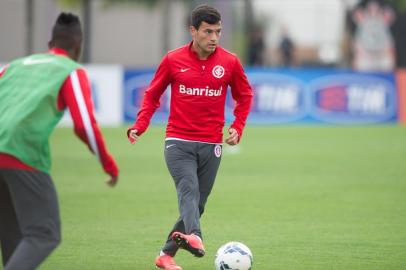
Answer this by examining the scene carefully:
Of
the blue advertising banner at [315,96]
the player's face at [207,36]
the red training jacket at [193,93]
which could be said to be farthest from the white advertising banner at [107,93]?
the player's face at [207,36]

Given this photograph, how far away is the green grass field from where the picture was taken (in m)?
9.41

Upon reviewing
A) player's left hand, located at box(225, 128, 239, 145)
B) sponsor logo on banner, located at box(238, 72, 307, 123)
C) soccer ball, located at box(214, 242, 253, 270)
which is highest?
player's left hand, located at box(225, 128, 239, 145)

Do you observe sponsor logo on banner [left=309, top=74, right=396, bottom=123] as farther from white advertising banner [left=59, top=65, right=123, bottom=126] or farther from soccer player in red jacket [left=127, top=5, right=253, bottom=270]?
soccer player in red jacket [left=127, top=5, right=253, bottom=270]

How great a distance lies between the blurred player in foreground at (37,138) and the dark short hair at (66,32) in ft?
0.65

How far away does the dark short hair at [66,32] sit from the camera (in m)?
6.92

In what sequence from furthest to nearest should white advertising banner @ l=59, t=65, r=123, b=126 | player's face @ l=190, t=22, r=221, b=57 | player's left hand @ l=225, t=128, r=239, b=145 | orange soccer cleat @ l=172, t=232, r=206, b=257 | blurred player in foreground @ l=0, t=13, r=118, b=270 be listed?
white advertising banner @ l=59, t=65, r=123, b=126, player's left hand @ l=225, t=128, r=239, b=145, player's face @ l=190, t=22, r=221, b=57, orange soccer cleat @ l=172, t=232, r=206, b=257, blurred player in foreground @ l=0, t=13, r=118, b=270

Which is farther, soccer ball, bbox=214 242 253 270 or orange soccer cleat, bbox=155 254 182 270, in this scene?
orange soccer cleat, bbox=155 254 182 270

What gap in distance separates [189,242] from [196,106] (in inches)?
53.2

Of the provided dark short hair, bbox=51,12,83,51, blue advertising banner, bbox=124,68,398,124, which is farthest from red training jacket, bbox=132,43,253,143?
blue advertising banner, bbox=124,68,398,124

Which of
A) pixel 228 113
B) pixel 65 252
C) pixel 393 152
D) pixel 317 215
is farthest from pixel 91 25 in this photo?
pixel 65 252

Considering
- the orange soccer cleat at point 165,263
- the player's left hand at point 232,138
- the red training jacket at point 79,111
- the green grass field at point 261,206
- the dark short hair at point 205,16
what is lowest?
the green grass field at point 261,206

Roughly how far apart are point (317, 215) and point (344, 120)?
16.2 meters

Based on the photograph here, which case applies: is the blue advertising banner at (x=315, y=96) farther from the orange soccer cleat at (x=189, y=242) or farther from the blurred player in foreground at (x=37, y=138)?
→ the blurred player in foreground at (x=37, y=138)

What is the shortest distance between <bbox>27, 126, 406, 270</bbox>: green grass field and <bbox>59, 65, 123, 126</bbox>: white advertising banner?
153 inches
